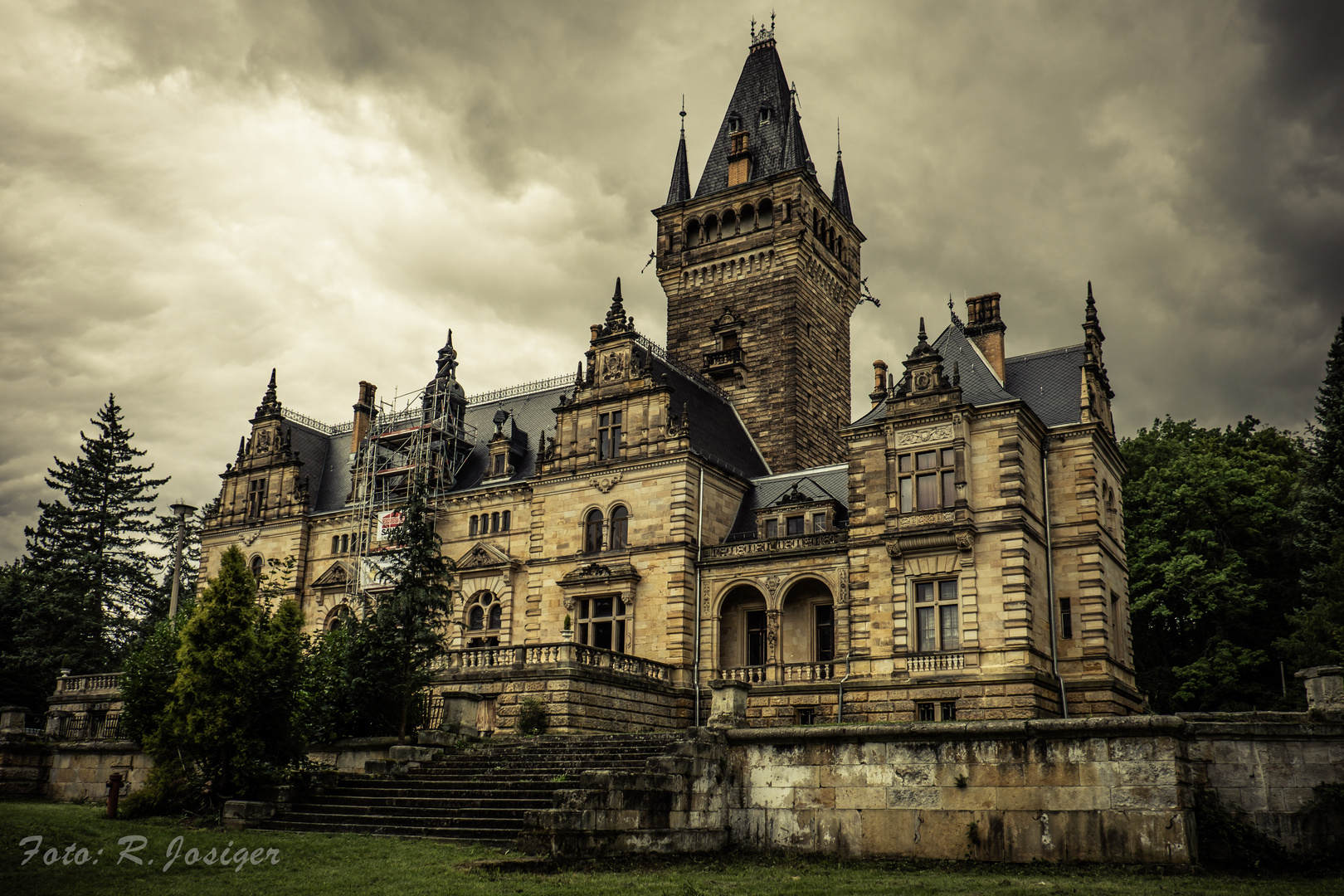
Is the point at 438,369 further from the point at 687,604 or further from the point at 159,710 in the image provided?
the point at 159,710

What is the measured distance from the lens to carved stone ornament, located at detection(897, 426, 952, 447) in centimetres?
3600

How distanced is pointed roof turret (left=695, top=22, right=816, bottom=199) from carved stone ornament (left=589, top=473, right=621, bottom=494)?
20.3 m

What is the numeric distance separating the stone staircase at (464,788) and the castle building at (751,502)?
6214mm

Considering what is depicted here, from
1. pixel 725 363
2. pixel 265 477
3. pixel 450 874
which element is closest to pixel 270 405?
pixel 265 477

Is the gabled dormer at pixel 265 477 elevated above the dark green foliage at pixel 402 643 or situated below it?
above

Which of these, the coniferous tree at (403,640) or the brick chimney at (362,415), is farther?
the brick chimney at (362,415)

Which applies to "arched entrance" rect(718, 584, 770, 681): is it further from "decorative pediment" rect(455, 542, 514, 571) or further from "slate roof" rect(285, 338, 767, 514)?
"decorative pediment" rect(455, 542, 514, 571)

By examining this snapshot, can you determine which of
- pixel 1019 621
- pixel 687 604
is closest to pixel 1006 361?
pixel 1019 621

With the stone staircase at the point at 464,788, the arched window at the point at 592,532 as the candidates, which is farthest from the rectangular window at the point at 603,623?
the stone staircase at the point at 464,788

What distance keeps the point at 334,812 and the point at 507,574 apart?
21783 mm

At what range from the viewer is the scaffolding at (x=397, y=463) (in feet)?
161

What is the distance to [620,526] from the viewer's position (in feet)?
139

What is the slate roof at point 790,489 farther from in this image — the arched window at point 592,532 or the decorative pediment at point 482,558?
the decorative pediment at point 482,558

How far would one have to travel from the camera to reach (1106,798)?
1917 centimetres
